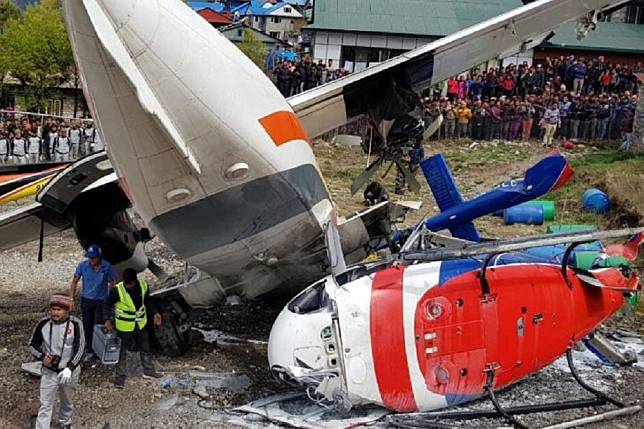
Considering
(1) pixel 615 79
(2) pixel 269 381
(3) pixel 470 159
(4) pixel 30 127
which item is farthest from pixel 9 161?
(1) pixel 615 79

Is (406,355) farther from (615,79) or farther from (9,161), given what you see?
(615,79)

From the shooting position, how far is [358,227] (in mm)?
11125

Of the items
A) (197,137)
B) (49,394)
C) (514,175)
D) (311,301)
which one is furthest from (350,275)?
(514,175)

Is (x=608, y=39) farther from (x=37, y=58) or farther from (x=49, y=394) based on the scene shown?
(x=49, y=394)

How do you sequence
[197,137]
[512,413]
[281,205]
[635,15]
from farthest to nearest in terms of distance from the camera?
[635,15] < [512,413] < [281,205] < [197,137]

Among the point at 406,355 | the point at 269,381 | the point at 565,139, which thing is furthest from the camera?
the point at 565,139

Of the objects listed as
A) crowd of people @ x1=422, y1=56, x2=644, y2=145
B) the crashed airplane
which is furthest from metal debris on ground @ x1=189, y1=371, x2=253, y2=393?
crowd of people @ x1=422, y1=56, x2=644, y2=145

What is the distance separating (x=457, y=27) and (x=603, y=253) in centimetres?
2885

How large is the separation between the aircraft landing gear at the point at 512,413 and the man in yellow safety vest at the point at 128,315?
3.59 metres

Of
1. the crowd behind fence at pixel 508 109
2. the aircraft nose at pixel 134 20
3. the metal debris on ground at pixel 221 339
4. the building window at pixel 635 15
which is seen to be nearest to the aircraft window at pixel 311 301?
the metal debris on ground at pixel 221 339

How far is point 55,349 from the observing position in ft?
27.3

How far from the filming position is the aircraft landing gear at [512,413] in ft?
29.8

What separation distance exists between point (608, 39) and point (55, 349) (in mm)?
35198

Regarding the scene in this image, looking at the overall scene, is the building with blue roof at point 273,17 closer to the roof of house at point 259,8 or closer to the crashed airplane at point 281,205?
the roof of house at point 259,8
